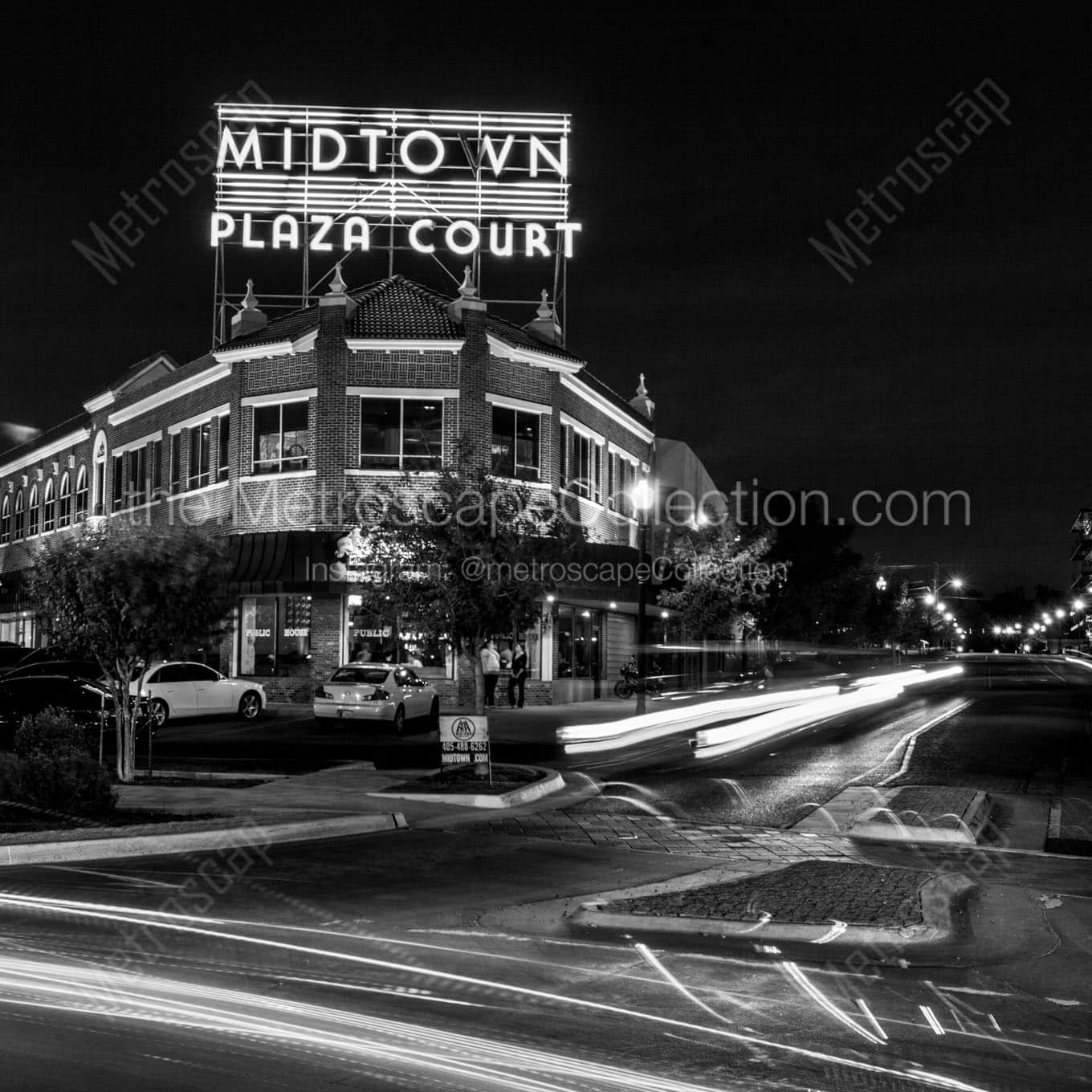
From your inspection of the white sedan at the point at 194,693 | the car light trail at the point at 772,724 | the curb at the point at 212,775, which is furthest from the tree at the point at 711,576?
the curb at the point at 212,775

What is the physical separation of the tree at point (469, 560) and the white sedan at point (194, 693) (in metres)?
10.0

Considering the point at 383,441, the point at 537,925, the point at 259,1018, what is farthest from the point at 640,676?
the point at 259,1018

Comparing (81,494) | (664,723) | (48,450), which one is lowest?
(664,723)

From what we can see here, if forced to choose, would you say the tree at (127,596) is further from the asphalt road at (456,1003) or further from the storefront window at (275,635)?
the storefront window at (275,635)

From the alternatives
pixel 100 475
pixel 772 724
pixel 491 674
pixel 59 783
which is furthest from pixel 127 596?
pixel 100 475

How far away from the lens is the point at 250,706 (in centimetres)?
2941

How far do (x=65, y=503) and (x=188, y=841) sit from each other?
41.4 metres

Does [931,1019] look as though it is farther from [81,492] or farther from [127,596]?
[81,492]

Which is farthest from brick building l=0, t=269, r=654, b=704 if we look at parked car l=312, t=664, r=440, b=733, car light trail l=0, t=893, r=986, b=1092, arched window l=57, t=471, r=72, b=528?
car light trail l=0, t=893, r=986, b=1092

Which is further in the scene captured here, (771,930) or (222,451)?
(222,451)

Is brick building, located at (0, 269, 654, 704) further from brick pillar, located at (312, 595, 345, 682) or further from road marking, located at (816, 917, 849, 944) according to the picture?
road marking, located at (816, 917, 849, 944)

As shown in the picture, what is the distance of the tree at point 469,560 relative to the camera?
57.7ft

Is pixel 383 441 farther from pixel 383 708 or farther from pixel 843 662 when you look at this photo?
pixel 843 662

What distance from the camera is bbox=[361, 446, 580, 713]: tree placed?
57.7ft
